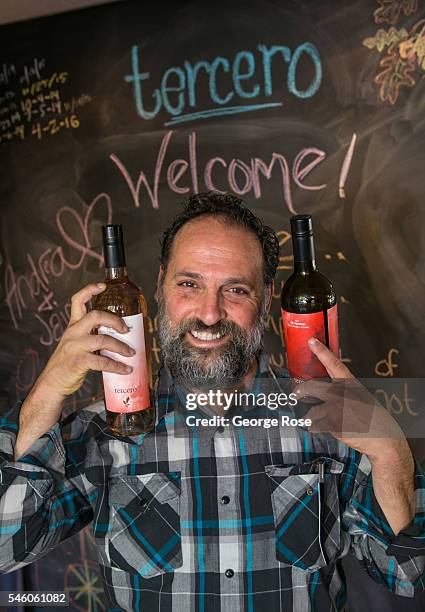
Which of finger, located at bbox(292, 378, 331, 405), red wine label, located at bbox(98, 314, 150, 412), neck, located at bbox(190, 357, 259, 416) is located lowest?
neck, located at bbox(190, 357, 259, 416)

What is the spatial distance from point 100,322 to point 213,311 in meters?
0.26

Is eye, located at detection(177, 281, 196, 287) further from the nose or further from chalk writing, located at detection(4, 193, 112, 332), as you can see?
chalk writing, located at detection(4, 193, 112, 332)

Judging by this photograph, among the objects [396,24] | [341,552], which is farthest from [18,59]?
[341,552]

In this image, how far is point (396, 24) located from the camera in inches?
64.1

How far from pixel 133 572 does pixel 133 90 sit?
138 cm

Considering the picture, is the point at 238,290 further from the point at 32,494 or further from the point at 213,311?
the point at 32,494

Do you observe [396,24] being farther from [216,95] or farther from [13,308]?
[13,308]

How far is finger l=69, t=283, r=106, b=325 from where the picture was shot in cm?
108

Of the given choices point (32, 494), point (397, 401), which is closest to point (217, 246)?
point (32, 494)

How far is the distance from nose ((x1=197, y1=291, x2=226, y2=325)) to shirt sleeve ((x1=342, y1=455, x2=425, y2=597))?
0.40 metres

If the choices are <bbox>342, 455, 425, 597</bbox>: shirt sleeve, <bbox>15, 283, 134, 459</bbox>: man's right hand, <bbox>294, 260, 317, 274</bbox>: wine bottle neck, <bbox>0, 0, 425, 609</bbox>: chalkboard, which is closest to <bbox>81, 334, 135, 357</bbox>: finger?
<bbox>15, 283, 134, 459</bbox>: man's right hand

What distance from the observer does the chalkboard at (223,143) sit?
1.68m

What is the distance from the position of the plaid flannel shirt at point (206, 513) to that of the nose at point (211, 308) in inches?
8.1

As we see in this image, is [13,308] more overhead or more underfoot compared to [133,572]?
more overhead
